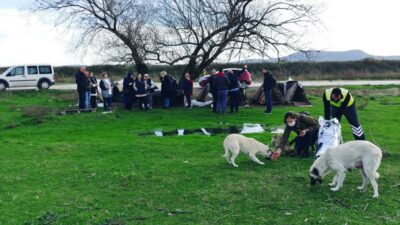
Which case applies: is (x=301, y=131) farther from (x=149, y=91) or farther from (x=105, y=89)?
(x=149, y=91)

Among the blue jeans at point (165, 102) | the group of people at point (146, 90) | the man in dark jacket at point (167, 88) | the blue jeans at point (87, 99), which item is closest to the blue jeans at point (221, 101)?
the group of people at point (146, 90)

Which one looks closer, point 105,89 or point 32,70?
point 105,89

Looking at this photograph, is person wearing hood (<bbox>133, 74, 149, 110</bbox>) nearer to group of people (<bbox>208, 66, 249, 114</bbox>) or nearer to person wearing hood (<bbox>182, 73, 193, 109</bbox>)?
person wearing hood (<bbox>182, 73, 193, 109</bbox>)

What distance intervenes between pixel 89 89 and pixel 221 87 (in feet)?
20.4

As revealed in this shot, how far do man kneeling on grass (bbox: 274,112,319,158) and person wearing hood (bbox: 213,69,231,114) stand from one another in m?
9.88

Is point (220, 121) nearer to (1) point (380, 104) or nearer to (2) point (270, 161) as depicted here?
(2) point (270, 161)

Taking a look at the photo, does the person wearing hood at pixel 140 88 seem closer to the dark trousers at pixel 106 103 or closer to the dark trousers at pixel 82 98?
the dark trousers at pixel 106 103

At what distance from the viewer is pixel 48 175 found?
428 inches

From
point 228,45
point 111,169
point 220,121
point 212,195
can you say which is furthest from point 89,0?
point 212,195

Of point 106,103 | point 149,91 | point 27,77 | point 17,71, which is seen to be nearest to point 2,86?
point 17,71

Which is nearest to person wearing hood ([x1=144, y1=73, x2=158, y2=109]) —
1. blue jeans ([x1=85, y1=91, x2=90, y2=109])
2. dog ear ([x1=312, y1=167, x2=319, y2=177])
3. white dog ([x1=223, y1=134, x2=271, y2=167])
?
blue jeans ([x1=85, y1=91, x2=90, y2=109])

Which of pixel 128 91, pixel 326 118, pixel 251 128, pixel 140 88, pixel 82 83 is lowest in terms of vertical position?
pixel 251 128

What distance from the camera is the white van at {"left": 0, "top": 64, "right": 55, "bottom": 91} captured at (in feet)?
114

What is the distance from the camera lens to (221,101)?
73.7 feet
